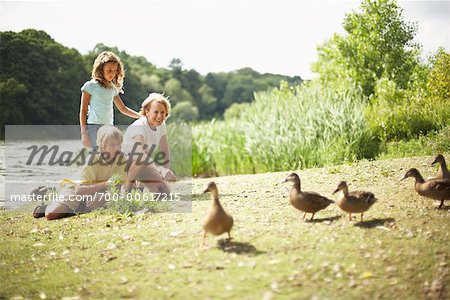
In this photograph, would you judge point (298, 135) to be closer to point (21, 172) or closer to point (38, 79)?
point (21, 172)

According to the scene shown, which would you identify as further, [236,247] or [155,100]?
[155,100]

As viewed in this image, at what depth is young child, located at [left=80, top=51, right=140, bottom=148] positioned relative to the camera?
731 centimetres

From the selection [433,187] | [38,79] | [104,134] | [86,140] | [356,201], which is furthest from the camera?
[38,79]

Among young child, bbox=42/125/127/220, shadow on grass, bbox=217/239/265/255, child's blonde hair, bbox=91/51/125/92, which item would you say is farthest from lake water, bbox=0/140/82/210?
shadow on grass, bbox=217/239/265/255

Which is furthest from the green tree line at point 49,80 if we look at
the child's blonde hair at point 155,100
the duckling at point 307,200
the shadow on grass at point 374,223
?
the shadow on grass at point 374,223

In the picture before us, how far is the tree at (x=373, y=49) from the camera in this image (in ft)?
34.0

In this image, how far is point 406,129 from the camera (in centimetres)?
1018

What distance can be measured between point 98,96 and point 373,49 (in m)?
7.35

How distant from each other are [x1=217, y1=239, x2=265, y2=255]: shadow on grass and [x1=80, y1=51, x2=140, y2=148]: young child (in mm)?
3279

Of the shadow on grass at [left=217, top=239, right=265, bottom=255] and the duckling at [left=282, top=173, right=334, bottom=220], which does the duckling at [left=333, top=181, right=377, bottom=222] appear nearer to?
the duckling at [left=282, top=173, right=334, bottom=220]


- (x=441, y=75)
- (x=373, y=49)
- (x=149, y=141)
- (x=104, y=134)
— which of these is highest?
(x=373, y=49)

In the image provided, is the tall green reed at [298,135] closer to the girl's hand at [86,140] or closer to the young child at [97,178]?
the young child at [97,178]

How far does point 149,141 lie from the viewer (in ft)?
24.2

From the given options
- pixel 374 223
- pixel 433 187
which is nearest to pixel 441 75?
pixel 433 187
